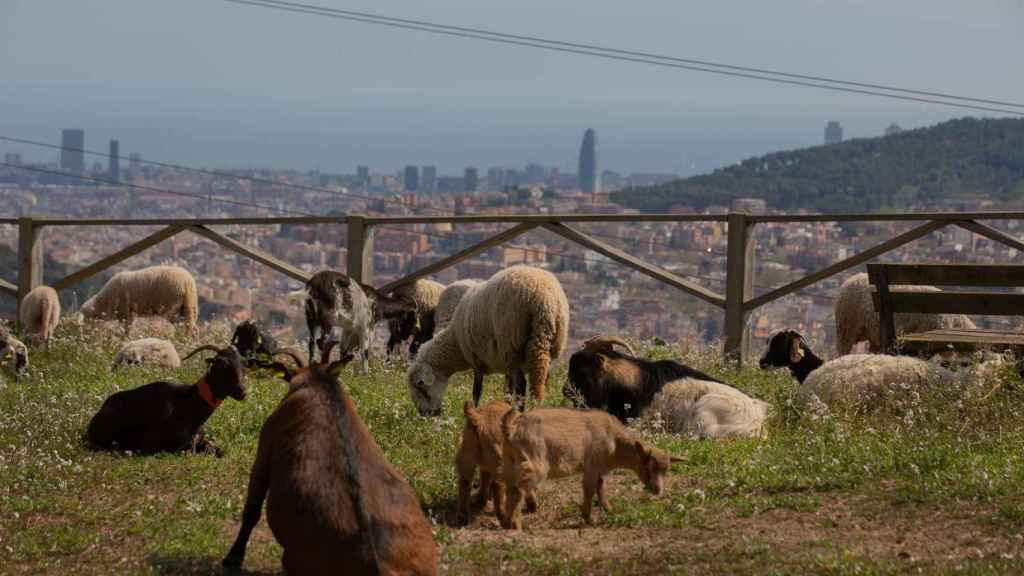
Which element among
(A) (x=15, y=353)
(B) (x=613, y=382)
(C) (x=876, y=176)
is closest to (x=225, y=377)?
(B) (x=613, y=382)

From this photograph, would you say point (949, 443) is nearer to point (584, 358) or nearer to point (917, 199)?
point (584, 358)

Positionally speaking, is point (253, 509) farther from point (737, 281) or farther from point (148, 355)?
point (737, 281)

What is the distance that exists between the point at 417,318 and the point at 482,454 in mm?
8224

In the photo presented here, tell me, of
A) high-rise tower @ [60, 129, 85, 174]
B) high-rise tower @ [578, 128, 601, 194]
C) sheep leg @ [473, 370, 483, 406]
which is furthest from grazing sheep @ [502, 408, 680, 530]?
high-rise tower @ [60, 129, 85, 174]

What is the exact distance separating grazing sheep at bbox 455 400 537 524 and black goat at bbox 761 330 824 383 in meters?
5.64

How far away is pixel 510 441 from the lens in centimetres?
801

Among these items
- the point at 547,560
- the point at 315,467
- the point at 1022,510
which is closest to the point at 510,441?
the point at 547,560

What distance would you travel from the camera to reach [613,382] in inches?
449

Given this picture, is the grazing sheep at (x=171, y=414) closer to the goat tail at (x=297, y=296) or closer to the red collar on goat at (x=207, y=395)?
the red collar on goat at (x=207, y=395)

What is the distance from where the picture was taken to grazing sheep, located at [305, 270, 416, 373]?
14328mm

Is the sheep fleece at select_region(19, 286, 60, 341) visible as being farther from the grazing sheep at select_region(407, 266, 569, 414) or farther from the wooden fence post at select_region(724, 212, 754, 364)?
the wooden fence post at select_region(724, 212, 754, 364)

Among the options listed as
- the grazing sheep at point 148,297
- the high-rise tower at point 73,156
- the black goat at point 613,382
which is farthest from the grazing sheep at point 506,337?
the high-rise tower at point 73,156

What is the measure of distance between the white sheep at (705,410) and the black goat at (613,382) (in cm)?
10

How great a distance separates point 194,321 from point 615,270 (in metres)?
32.8
